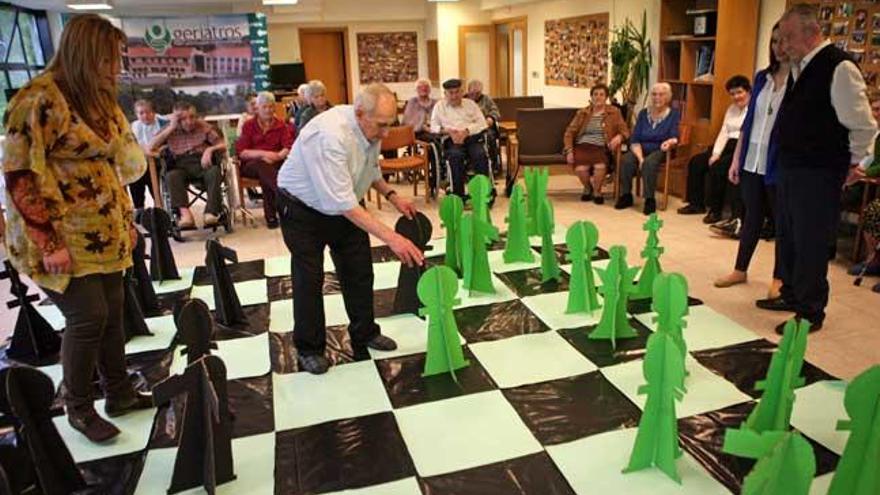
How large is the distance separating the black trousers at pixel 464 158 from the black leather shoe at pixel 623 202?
1185 millimetres

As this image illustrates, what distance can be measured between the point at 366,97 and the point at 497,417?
120 cm

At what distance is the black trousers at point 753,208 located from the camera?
319 centimetres

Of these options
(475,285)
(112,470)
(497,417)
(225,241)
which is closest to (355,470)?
(497,417)

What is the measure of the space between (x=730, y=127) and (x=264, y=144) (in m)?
3.64

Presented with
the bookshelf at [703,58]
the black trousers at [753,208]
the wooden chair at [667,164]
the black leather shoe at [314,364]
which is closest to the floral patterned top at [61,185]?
the black leather shoe at [314,364]

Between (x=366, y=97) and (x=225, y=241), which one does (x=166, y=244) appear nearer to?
(x=225, y=241)

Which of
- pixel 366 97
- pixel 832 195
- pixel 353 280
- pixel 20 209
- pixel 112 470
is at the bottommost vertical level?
pixel 112 470

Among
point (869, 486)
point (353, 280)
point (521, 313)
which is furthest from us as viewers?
point (521, 313)

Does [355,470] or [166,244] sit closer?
[355,470]

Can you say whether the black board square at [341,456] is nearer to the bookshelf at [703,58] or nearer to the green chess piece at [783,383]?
the green chess piece at [783,383]

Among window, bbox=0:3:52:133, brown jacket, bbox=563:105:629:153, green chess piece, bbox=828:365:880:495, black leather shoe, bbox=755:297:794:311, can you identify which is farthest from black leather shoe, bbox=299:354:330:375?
window, bbox=0:3:52:133

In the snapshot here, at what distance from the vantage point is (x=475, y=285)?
332 centimetres

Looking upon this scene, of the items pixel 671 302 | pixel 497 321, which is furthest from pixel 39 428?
pixel 671 302

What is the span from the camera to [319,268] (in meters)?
2.47
